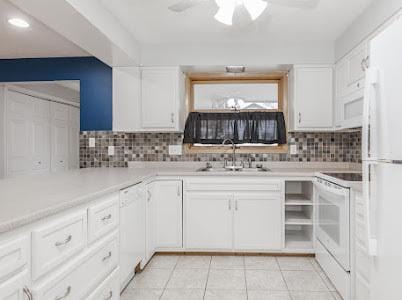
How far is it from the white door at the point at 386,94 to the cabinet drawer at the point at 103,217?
1426mm

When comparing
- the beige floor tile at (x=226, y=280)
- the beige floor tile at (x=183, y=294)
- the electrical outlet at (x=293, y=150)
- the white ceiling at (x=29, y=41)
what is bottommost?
the beige floor tile at (x=183, y=294)

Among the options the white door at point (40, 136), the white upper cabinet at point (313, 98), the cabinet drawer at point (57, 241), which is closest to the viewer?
the cabinet drawer at point (57, 241)

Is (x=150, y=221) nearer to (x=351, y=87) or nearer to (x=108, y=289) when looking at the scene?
(x=108, y=289)

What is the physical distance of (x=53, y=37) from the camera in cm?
328

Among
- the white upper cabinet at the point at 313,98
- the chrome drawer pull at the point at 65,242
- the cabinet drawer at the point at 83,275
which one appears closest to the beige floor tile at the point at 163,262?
the cabinet drawer at the point at 83,275

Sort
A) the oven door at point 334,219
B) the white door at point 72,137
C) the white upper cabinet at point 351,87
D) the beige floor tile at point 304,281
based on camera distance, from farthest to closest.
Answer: the white door at point 72,137 < the white upper cabinet at point 351,87 < the beige floor tile at point 304,281 < the oven door at point 334,219

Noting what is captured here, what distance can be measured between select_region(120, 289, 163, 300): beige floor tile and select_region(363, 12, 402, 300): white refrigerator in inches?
58.1

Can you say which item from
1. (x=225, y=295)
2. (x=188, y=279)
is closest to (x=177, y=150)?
(x=188, y=279)

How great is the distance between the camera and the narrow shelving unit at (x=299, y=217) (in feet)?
10.9

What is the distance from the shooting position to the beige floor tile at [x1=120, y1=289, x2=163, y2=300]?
2432mm

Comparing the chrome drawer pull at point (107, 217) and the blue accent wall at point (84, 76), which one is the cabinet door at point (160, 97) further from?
the chrome drawer pull at point (107, 217)

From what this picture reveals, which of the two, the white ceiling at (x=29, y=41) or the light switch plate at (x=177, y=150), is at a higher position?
the white ceiling at (x=29, y=41)

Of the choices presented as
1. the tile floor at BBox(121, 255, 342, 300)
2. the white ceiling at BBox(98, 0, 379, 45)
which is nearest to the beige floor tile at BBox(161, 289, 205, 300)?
the tile floor at BBox(121, 255, 342, 300)

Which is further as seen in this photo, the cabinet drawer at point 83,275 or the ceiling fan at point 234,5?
the ceiling fan at point 234,5
